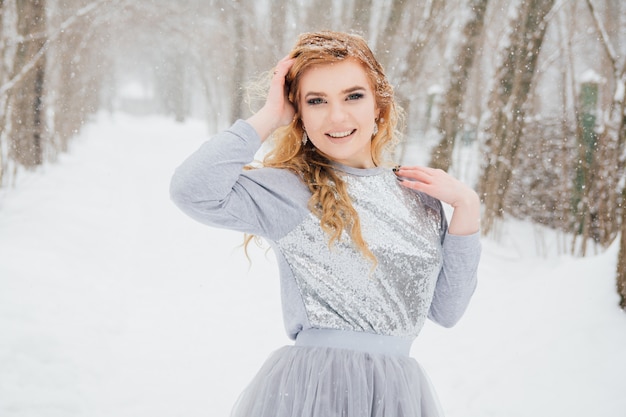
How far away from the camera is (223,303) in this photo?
4.91 metres

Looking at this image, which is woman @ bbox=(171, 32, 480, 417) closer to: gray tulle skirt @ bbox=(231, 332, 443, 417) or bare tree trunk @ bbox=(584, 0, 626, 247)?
gray tulle skirt @ bbox=(231, 332, 443, 417)

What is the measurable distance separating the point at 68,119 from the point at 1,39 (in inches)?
305

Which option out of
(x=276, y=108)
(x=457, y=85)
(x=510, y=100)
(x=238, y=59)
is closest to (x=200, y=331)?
(x=276, y=108)

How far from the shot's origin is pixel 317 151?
1527mm

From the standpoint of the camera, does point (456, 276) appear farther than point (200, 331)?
No

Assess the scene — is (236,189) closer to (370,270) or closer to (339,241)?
(339,241)

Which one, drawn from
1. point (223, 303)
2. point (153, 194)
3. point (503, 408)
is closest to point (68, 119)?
point (153, 194)

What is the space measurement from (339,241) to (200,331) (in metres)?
3.19

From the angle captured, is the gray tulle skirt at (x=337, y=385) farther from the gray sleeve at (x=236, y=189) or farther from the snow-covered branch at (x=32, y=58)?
the snow-covered branch at (x=32, y=58)

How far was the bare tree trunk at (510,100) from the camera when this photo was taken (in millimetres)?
6547

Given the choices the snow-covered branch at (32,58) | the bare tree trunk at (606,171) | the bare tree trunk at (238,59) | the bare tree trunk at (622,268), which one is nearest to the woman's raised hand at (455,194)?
the bare tree trunk at (622,268)

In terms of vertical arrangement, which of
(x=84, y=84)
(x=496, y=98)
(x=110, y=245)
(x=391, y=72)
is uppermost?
(x=84, y=84)

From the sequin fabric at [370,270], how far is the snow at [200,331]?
1.15 metres

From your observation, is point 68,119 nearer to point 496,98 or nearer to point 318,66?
point 496,98
